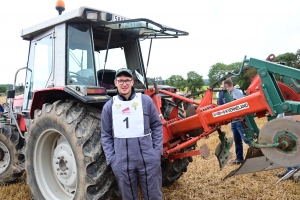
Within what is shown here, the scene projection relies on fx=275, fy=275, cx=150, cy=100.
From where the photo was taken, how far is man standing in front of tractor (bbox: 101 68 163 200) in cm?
242

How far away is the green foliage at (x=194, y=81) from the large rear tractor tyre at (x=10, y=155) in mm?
54006

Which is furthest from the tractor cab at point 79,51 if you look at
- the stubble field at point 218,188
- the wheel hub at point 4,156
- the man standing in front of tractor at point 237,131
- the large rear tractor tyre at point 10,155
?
the man standing in front of tractor at point 237,131

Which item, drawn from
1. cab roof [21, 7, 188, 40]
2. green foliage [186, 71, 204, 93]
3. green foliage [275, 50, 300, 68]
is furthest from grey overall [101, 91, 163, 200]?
green foliage [186, 71, 204, 93]

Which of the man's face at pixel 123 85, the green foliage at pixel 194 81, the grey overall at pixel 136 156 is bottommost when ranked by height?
the grey overall at pixel 136 156

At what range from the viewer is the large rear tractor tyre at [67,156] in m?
2.68

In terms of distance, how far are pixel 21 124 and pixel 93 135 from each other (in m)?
2.56

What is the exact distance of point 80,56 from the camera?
339 cm

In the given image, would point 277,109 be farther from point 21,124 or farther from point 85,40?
point 21,124

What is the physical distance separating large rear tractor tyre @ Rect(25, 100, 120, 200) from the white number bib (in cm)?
40

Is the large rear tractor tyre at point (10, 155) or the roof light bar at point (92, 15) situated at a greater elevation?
the roof light bar at point (92, 15)

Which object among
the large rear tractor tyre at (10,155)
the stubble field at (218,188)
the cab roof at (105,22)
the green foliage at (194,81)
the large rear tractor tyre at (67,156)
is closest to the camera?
the large rear tractor tyre at (67,156)

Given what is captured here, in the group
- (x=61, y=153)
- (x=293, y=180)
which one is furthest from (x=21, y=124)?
(x=293, y=180)

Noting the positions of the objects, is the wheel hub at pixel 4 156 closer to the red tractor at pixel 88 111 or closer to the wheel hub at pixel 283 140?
the red tractor at pixel 88 111

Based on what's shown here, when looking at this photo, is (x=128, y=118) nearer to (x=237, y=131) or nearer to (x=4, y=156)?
(x=4, y=156)
